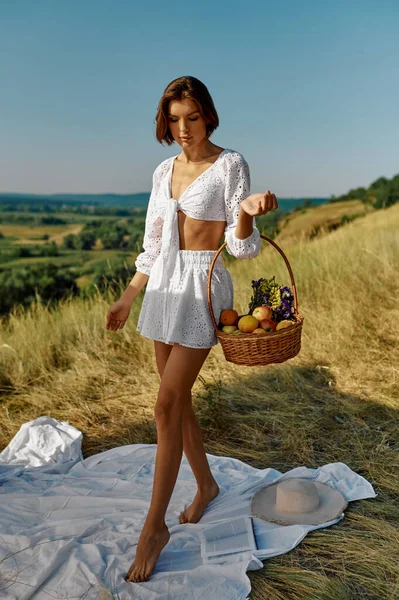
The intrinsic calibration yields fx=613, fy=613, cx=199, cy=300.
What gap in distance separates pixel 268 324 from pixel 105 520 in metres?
1.47

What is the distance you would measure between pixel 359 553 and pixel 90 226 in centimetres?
1894

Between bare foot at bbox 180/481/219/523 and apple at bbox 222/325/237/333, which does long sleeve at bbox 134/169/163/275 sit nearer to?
apple at bbox 222/325/237/333

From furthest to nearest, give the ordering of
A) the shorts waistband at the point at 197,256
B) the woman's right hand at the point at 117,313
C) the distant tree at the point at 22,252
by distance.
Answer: the distant tree at the point at 22,252 < the woman's right hand at the point at 117,313 < the shorts waistband at the point at 197,256

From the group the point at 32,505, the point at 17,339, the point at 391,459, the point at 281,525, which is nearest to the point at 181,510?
the point at 281,525

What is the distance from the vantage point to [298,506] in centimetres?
332

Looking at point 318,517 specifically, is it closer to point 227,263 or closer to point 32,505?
point 32,505

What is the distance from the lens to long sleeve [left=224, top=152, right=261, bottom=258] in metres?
2.76

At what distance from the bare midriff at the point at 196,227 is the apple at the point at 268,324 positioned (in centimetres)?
43

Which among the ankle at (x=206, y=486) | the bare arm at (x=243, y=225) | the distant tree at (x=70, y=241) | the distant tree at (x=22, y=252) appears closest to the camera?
the bare arm at (x=243, y=225)

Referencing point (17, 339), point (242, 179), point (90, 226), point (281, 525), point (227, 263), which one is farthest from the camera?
point (90, 226)

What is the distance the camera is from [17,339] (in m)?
6.68

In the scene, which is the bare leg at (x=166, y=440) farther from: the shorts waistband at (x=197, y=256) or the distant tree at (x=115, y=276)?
the distant tree at (x=115, y=276)

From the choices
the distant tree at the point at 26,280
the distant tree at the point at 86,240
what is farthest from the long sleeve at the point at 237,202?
the distant tree at the point at 26,280

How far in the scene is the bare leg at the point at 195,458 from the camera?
10.0ft
